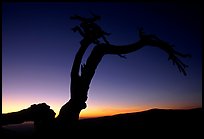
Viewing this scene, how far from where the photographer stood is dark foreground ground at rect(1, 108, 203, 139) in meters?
7.43

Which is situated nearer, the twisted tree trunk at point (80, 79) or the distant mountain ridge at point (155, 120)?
the distant mountain ridge at point (155, 120)

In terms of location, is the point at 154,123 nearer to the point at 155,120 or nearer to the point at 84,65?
the point at 155,120

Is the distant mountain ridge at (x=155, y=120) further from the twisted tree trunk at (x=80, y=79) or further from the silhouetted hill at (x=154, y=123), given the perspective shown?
the twisted tree trunk at (x=80, y=79)

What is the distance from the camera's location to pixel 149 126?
8016 mm

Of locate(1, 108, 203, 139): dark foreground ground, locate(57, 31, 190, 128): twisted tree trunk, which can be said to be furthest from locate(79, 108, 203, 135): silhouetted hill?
locate(57, 31, 190, 128): twisted tree trunk

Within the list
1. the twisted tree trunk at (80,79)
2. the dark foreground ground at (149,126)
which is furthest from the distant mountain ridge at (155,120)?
the twisted tree trunk at (80,79)

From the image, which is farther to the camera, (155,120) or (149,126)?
(155,120)

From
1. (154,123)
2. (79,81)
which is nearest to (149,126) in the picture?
(154,123)

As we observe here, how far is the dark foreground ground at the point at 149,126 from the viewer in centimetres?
743

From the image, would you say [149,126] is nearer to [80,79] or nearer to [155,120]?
[155,120]

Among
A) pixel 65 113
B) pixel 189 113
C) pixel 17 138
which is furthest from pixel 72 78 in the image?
pixel 189 113

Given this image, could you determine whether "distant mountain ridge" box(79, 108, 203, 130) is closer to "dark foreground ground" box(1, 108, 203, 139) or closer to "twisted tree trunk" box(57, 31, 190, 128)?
"dark foreground ground" box(1, 108, 203, 139)

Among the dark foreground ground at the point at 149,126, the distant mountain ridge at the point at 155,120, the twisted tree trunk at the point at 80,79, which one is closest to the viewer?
the dark foreground ground at the point at 149,126

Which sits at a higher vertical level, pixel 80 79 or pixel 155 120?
pixel 80 79
